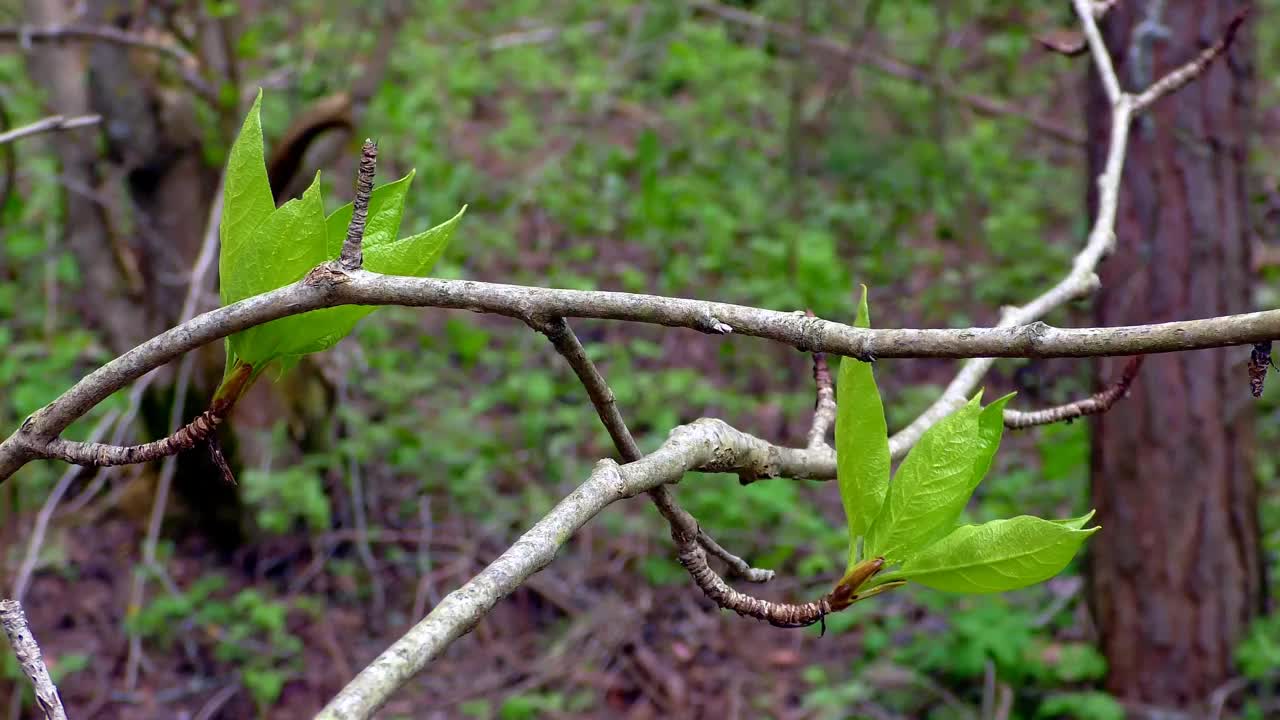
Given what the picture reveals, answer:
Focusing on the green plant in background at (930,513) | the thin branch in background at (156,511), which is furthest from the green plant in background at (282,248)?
the thin branch in background at (156,511)

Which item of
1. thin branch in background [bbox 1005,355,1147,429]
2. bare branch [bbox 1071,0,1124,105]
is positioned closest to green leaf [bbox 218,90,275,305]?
thin branch in background [bbox 1005,355,1147,429]

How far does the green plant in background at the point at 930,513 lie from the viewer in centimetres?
84

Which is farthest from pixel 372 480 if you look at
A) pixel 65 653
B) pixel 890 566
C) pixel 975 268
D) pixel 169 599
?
pixel 890 566

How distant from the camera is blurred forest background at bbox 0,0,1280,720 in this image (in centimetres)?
407

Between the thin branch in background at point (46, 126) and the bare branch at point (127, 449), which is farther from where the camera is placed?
the thin branch in background at point (46, 126)

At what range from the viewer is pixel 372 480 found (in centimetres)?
500

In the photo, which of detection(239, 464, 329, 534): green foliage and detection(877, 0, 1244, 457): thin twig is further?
detection(239, 464, 329, 534): green foliage

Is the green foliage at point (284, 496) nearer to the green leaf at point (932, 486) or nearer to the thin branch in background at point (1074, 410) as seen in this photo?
the thin branch in background at point (1074, 410)

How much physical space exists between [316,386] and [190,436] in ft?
12.8

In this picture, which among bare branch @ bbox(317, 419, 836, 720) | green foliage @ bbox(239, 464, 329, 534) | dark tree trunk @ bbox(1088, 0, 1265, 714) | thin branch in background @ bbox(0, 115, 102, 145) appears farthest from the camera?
green foliage @ bbox(239, 464, 329, 534)

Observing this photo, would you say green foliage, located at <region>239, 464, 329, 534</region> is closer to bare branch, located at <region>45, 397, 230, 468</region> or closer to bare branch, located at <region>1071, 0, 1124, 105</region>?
→ bare branch, located at <region>1071, 0, 1124, 105</region>

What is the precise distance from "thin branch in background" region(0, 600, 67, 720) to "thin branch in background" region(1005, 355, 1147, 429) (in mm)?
824

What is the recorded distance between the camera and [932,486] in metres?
0.87

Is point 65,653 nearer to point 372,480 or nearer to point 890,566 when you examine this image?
point 372,480
